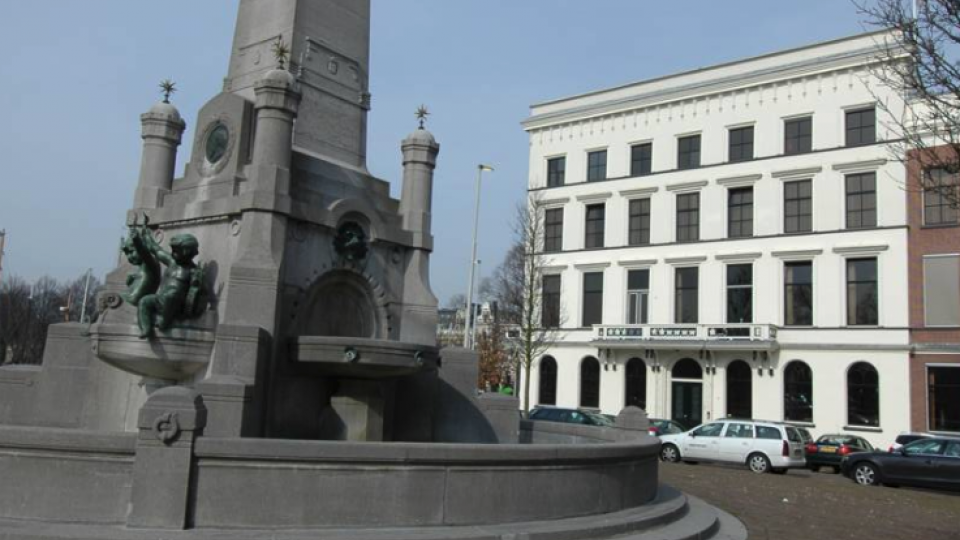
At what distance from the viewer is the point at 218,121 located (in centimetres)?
1258

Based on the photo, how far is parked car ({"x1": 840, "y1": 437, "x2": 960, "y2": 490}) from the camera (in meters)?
21.2

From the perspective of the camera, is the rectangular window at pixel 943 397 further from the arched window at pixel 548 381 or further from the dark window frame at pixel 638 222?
the arched window at pixel 548 381

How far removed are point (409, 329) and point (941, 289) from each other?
30.3 metres

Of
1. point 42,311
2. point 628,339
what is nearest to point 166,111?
point 628,339

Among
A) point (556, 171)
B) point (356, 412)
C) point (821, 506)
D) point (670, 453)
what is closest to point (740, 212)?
point (556, 171)

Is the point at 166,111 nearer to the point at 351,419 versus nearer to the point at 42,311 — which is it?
the point at 351,419

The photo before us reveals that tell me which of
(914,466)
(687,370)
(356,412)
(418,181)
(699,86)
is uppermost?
(699,86)

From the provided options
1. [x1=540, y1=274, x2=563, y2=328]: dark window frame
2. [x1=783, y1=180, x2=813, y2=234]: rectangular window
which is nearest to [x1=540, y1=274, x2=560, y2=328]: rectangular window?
[x1=540, y1=274, x2=563, y2=328]: dark window frame

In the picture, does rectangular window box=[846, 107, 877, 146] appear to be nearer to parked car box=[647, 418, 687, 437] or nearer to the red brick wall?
the red brick wall

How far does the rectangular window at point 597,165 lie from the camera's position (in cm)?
4688

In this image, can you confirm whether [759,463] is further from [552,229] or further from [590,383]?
[552,229]

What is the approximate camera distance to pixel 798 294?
3891cm

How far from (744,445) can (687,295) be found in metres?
17.0

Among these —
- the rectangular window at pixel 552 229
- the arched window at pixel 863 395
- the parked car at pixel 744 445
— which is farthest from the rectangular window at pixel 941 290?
the rectangular window at pixel 552 229
